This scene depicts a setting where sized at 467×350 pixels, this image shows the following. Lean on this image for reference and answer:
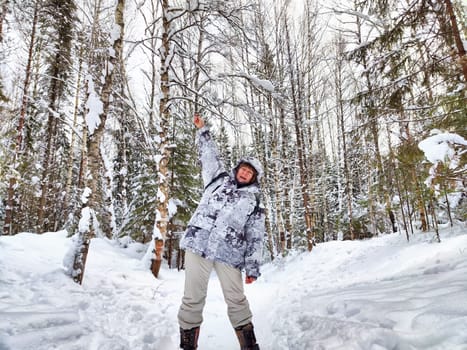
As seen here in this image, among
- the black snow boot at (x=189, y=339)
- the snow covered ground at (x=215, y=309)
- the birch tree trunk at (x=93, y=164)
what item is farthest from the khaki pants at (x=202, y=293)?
the birch tree trunk at (x=93, y=164)

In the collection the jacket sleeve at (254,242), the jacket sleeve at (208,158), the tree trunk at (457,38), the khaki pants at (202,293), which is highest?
the tree trunk at (457,38)

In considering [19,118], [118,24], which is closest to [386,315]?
[118,24]

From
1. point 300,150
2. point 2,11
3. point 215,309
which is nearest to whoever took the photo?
point 215,309

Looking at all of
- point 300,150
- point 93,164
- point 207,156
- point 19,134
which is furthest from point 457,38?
point 19,134

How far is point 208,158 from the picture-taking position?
311 cm

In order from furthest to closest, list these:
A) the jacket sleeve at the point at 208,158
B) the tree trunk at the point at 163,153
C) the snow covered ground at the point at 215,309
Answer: the tree trunk at the point at 163,153 < the jacket sleeve at the point at 208,158 < the snow covered ground at the point at 215,309

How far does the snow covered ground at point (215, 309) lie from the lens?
2.07 meters

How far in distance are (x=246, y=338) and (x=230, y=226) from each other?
3.32 feet

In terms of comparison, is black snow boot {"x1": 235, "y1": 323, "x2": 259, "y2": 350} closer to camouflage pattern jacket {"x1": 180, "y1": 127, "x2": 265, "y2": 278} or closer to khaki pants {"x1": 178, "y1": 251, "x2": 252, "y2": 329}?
khaki pants {"x1": 178, "y1": 251, "x2": 252, "y2": 329}

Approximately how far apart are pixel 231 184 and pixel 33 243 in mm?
4780

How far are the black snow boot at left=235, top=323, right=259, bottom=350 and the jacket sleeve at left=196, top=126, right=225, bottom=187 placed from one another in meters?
1.48

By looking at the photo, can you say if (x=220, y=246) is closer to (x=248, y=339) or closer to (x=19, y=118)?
(x=248, y=339)

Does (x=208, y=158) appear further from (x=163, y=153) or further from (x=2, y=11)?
(x=2, y=11)

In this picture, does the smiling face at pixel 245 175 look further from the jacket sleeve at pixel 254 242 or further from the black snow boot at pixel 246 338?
the black snow boot at pixel 246 338
